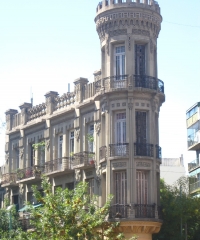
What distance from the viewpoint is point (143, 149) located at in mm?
38281

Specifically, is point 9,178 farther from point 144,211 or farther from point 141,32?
point 141,32

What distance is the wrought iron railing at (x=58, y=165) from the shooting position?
42062mm

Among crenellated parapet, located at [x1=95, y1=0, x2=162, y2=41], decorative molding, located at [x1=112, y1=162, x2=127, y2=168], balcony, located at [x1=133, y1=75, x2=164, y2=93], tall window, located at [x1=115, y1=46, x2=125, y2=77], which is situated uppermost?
crenellated parapet, located at [x1=95, y1=0, x2=162, y2=41]

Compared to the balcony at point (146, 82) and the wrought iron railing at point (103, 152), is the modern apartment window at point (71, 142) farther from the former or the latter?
the balcony at point (146, 82)

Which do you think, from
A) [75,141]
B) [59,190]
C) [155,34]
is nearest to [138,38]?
[155,34]

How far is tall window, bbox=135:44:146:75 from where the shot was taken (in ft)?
131

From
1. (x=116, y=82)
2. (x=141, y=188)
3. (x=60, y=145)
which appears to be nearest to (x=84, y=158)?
(x=141, y=188)

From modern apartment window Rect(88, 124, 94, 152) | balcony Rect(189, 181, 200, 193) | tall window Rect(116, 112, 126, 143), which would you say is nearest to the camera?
tall window Rect(116, 112, 126, 143)

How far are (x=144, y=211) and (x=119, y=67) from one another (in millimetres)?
8860

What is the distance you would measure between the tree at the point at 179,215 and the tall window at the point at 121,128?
501cm

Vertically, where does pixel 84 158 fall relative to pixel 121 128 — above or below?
below

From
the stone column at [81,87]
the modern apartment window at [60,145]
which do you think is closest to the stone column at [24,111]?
the modern apartment window at [60,145]

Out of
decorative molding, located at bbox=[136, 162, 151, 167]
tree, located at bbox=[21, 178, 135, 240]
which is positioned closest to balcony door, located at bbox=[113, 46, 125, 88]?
decorative molding, located at bbox=[136, 162, 151, 167]

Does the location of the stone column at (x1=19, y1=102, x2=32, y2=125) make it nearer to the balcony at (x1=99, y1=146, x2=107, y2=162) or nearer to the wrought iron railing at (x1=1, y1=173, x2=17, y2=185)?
the wrought iron railing at (x1=1, y1=173, x2=17, y2=185)
